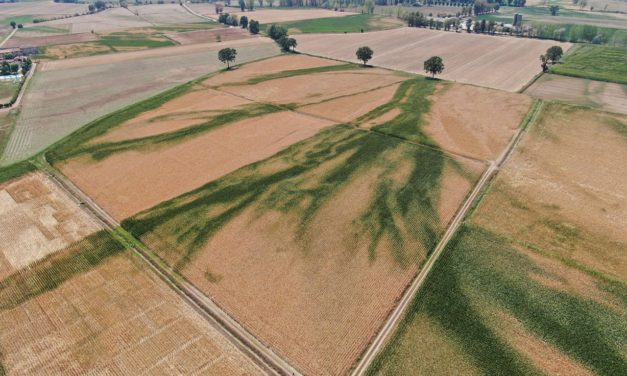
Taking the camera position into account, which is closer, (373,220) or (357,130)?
(373,220)

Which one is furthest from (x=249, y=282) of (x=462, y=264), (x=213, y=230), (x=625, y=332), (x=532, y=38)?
(x=532, y=38)

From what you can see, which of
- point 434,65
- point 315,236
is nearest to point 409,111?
point 434,65

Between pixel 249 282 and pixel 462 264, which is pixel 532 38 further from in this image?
pixel 249 282

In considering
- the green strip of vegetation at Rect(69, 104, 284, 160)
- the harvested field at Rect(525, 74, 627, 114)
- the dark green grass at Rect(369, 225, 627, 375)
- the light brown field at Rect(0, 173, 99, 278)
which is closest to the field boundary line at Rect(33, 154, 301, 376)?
the light brown field at Rect(0, 173, 99, 278)

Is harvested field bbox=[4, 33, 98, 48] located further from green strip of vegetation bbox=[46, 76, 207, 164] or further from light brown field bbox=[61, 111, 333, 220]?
light brown field bbox=[61, 111, 333, 220]

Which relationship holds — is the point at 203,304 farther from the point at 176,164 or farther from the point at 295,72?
the point at 295,72

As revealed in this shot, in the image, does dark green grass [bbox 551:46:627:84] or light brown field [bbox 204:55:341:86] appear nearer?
light brown field [bbox 204:55:341:86]
